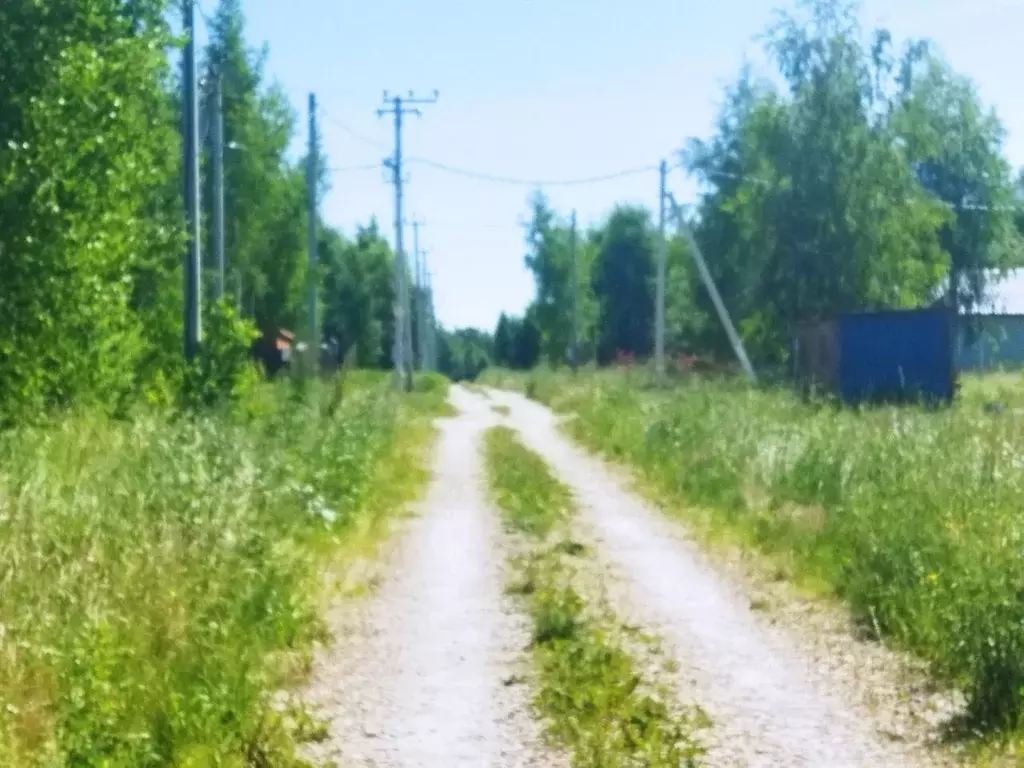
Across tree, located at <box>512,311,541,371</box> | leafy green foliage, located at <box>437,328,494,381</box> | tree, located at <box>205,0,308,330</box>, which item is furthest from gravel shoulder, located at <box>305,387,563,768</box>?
leafy green foliage, located at <box>437,328,494,381</box>

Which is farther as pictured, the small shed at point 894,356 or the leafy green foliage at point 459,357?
the leafy green foliage at point 459,357

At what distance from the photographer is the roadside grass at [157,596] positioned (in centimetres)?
602

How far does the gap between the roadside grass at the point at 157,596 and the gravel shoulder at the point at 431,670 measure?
28cm

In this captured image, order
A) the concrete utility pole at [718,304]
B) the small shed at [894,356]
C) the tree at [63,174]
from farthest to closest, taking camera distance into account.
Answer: the concrete utility pole at [718,304] < the small shed at [894,356] < the tree at [63,174]

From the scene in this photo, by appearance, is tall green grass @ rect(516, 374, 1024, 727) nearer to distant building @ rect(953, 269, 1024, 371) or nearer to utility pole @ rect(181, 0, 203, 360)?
utility pole @ rect(181, 0, 203, 360)

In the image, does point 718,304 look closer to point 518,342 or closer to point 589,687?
point 589,687

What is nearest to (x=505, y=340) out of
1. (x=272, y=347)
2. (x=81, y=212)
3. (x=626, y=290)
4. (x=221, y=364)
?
(x=626, y=290)

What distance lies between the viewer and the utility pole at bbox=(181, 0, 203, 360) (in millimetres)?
18531

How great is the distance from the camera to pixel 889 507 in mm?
11477

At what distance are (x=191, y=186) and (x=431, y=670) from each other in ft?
39.9

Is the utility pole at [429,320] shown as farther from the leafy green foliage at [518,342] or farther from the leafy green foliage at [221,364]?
the leafy green foliage at [221,364]

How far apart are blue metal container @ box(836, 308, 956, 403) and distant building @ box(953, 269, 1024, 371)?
2017 centimetres

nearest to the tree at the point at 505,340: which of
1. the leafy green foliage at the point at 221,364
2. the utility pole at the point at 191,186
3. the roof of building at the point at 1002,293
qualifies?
the roof of building at the point at 1002,293

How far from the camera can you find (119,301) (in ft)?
52.9
